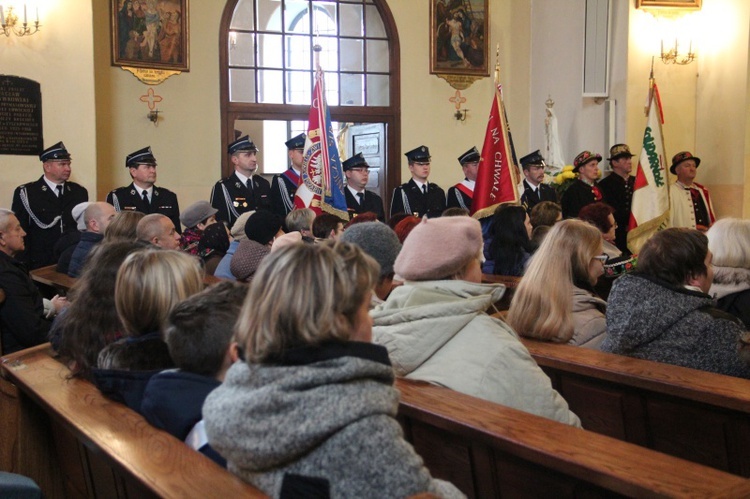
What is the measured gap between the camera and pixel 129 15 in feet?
28.7

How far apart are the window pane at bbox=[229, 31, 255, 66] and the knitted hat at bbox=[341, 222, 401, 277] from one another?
7.04m

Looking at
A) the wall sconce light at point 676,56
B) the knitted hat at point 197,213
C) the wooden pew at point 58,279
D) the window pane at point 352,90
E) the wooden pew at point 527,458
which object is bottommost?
the wooden pew at point 58,279

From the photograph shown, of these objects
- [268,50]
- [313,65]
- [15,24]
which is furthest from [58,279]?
[313,65]

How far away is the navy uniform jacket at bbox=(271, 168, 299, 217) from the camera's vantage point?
26.6ft

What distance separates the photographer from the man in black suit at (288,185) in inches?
319

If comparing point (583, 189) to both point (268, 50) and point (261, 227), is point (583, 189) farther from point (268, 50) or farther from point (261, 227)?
point (261, 227)

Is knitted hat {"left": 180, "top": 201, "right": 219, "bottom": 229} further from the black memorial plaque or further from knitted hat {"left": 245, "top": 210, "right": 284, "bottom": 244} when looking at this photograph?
the black memorial plaque

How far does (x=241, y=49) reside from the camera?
944 centimetres

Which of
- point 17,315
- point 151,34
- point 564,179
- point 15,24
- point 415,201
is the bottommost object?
point 17,315

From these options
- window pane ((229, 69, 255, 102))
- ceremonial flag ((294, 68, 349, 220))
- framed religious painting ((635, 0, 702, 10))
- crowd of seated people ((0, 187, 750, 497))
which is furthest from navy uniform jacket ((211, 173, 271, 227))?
framed religious painting ((635, 0, 702, 10))

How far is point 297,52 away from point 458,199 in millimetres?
2705

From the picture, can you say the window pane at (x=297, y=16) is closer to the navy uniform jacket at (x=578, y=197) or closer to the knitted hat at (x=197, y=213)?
the navy uniform jacket at (x=578, y=197)

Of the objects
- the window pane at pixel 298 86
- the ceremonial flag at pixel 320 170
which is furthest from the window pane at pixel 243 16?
the ceremonial flag at pixel 320 170

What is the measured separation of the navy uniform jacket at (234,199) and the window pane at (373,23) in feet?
9.72
